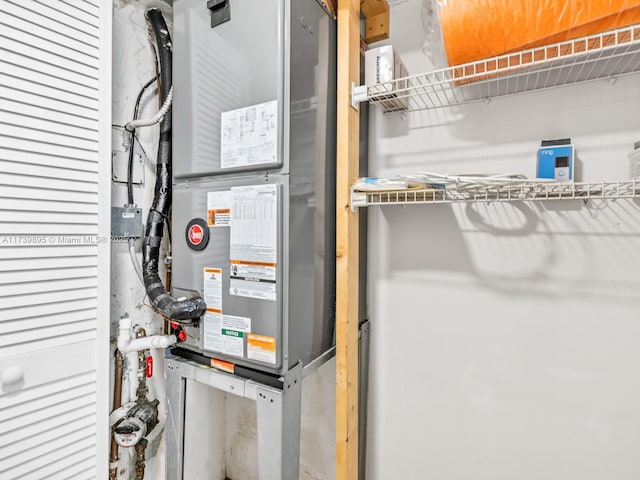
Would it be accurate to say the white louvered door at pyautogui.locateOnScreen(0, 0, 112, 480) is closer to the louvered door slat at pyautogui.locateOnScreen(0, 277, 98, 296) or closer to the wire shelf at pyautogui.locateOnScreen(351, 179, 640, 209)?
the louvered door slat at pyautogui.locateOnScreen(0, 277, 98, 296)

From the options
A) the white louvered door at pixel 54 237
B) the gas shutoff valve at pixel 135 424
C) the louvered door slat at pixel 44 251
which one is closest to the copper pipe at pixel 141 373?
the gas shutoff valve at pixel 135 424

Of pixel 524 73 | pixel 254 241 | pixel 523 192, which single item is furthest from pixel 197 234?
pixel 524 73

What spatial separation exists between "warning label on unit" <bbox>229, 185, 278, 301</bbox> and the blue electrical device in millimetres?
784

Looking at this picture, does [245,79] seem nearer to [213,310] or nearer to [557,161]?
[213,310]

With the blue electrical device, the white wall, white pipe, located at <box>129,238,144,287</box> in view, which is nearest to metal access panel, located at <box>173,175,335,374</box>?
white pipe, located at <box>129,238,144,287</box>

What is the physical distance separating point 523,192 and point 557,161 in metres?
0.16

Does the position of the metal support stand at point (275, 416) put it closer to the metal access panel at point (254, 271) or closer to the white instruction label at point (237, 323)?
the metal access panel at point (254, 271)

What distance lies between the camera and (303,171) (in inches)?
39.7

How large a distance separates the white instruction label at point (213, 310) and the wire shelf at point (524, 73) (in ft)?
2.56

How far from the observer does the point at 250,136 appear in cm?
99

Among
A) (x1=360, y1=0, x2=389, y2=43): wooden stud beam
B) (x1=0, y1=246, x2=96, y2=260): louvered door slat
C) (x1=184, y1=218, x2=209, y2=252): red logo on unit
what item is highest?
(x1=360, y1=0, x2=389, y2=43): wooden stud beam

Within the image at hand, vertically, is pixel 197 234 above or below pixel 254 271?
above

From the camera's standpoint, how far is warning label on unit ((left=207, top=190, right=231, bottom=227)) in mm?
1049

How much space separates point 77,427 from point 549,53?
5.81 ft
